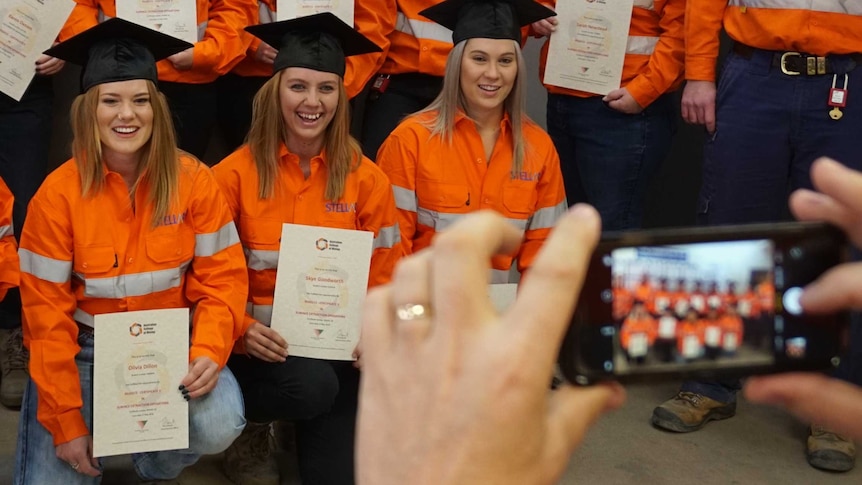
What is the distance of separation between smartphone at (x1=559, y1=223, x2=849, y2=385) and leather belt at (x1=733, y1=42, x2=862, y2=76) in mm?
2578

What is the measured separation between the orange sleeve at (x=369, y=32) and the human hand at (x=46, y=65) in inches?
40.7

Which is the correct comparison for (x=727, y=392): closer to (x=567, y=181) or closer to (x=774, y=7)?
(x=567, y=181)

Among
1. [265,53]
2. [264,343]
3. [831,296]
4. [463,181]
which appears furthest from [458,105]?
[831,296]

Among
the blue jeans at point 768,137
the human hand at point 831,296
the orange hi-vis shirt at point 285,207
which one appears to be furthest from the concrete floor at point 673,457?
the human hand at point 831,296

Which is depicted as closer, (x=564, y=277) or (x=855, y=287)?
(x=564, y=277)

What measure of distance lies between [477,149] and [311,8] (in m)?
0.83

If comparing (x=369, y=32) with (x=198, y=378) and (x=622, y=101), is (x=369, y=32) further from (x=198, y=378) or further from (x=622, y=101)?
(x=198, y=378)

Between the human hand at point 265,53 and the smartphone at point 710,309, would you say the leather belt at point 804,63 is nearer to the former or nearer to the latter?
the human hand at point 265,53

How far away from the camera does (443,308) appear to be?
60 cm

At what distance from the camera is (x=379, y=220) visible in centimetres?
314

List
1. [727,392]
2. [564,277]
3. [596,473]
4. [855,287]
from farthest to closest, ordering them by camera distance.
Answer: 1. [727,392]
2. [596,473]
3. [855,287]
4. [564,277]

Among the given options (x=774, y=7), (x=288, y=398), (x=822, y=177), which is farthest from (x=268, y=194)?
(x=822, y=177)

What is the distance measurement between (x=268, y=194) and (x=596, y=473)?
1439 mm

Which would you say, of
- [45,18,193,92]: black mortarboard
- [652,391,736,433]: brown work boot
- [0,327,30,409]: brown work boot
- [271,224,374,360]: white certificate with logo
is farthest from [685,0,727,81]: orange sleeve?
[0,327,30,409]: brown work boot
